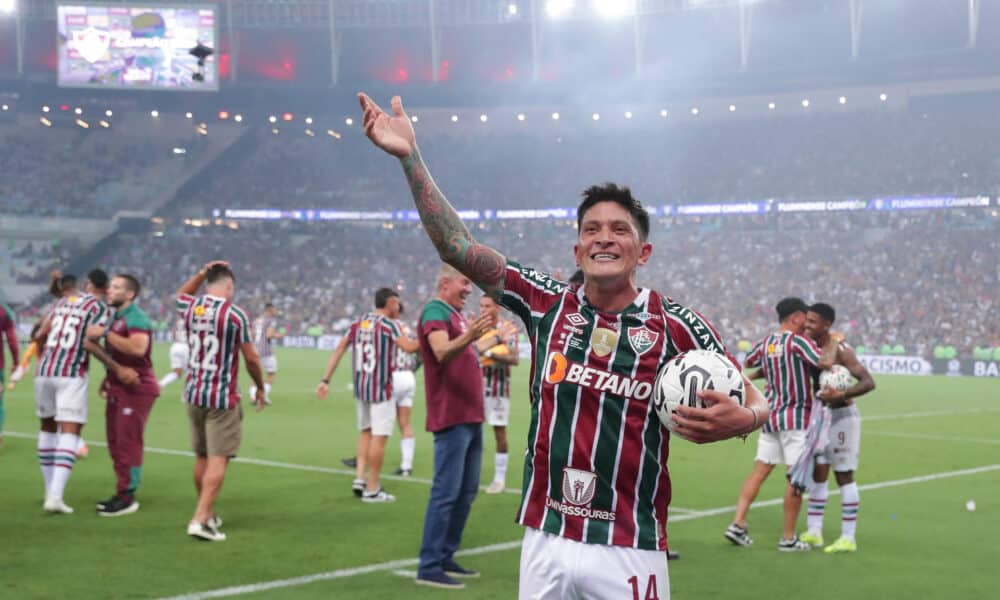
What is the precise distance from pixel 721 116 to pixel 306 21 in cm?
2411

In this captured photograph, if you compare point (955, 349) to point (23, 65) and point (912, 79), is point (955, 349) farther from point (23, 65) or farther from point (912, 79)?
point (23, 65)

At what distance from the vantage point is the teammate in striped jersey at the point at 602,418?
12.8ft

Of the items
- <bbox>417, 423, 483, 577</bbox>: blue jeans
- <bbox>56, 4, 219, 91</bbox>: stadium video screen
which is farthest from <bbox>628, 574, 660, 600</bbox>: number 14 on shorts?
<bbox>56, 4, 219, 91</bbox>: stadium video screen

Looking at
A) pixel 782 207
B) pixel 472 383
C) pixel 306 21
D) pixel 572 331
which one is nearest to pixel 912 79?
pixel 782 207

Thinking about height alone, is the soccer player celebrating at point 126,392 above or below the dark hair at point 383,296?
below

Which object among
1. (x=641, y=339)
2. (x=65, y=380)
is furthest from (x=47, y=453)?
(x=641, y=339)

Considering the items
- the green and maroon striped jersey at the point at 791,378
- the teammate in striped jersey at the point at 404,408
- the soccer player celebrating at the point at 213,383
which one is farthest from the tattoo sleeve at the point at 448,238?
the teammate in striped jersey at the point at 404,408

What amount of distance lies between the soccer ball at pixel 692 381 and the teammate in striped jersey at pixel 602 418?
10 centimetres

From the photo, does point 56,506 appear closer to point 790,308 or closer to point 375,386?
point 375,386

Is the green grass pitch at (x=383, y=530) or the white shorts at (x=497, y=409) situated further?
the white shorts at (x=497, y=409)

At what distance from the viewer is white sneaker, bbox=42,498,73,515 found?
35.0ft

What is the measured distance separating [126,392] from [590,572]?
8.53 m

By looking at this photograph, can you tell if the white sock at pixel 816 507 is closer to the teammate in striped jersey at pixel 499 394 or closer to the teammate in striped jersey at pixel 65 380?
the teammate in striped jersey at pixel 499 394

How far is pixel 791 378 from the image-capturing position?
995 centimetres
